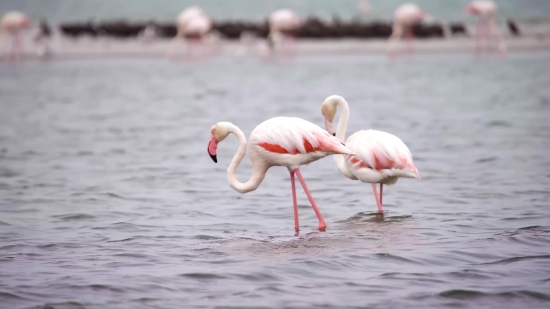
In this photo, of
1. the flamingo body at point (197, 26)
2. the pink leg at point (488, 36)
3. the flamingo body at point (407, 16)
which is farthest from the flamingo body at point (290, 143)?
the flamingo body at point (197, 26)

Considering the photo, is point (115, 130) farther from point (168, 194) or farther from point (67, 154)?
point (168, 194)

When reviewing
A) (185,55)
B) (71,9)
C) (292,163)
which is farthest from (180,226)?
(71,9)

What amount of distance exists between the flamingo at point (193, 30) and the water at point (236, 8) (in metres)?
20.7

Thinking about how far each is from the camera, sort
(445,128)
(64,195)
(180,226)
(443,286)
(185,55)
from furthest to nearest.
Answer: (185,55), (445,128), (64,195), (180,226), (443,286)

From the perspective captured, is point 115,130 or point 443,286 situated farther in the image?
point 115,130

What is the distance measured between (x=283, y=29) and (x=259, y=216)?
23.9 metres

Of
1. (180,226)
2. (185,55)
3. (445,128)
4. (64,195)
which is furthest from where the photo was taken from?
(185,55)

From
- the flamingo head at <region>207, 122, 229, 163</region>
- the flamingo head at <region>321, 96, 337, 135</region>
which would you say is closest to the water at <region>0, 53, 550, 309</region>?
the flamingo head at <region>207, 122, 229, 163</region>

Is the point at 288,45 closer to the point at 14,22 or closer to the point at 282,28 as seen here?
the point at 282,28

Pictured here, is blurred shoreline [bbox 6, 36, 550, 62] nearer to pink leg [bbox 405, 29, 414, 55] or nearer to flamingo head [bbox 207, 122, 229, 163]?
pink leg [bbox 405, 29, 414, 55]

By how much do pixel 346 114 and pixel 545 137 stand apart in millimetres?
5620

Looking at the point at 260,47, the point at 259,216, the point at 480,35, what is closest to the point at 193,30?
the point at 260,47

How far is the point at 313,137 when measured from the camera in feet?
23.1

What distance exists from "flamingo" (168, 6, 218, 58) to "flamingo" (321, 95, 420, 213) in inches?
948
